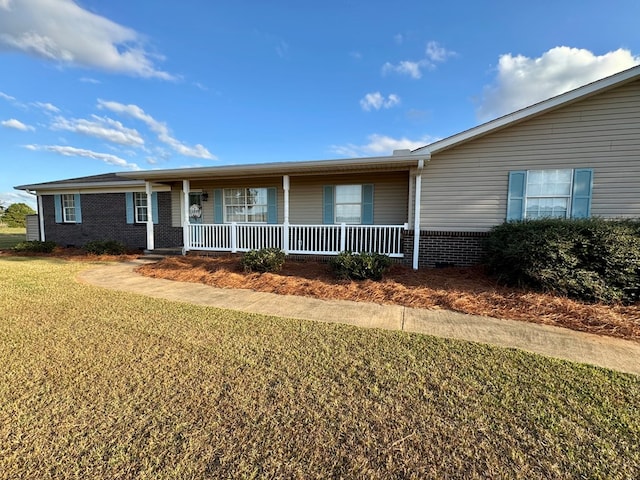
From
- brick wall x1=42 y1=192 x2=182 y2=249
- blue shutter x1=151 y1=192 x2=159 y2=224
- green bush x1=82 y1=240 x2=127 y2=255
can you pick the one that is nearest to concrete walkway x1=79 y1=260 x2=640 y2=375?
green bush x1=82 y1=240 x2=127 y2=255

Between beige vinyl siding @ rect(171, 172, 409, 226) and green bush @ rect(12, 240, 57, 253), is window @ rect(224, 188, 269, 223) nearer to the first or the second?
beige vinyl siding @ rect(171, 172, 409, 226)

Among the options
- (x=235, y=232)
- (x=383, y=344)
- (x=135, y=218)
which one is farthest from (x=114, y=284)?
(x=135, y=218)

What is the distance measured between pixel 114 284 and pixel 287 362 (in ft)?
18.6

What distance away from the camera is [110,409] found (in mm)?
2229

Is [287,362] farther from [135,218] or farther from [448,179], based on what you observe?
[135,218]

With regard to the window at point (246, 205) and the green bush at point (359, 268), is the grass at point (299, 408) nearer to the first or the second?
the green bush at point (359, 268)

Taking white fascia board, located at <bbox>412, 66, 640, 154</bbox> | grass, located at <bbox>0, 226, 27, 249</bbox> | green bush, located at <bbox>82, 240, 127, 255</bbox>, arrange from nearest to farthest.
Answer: white fascia board, located at <bbox>412, 66, 640, 154</bbox> → green bush, located at <bbox>82, 240, 127, 255</bbox> → grass, located at <bbox>0, 226, 27, 249</bbox>

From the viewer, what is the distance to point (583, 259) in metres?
5.39

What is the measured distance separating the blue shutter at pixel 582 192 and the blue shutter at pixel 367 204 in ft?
17.2

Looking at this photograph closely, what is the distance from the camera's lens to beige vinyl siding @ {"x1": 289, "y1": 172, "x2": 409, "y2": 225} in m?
9.52

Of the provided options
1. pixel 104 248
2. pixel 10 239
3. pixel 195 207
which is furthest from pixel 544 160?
pixel 10 239

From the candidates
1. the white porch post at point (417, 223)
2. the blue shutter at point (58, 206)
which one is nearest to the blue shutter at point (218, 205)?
the white porch post at point (417, 223)

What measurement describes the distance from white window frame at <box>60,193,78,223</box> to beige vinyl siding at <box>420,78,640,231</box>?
1551 cm

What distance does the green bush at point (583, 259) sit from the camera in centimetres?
509
